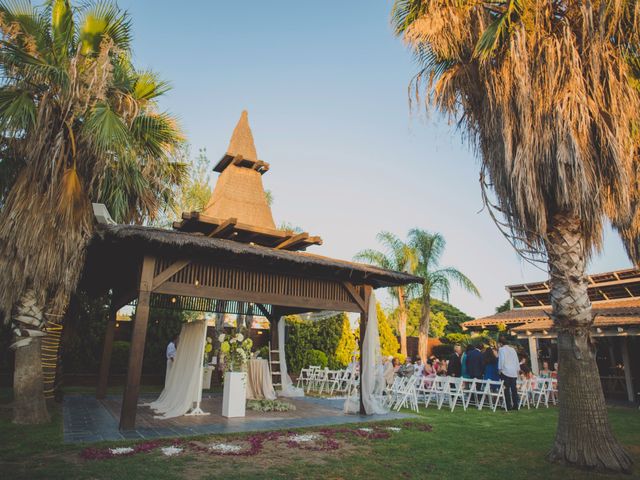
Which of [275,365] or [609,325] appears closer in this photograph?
[609,325]

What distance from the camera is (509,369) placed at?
10.5 metres

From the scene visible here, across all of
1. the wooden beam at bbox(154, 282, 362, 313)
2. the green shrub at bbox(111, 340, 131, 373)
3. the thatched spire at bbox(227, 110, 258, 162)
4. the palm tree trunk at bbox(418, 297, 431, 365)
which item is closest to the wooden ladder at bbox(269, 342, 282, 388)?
the wooden beam at bbox(154, 282, 362, 313)

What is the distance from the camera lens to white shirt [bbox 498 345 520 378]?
10.4m

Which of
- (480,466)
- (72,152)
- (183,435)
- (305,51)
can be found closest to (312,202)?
(305,51)

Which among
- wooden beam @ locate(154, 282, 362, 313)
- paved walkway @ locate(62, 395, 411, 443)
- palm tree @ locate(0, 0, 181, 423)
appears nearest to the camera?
paved walkway @ locate(62, 395, 411, 443)

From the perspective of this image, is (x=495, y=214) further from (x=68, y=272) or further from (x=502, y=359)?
→ (x=68, y=272)

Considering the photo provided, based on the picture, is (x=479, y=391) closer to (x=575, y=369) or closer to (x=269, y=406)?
(x=269, y=406)

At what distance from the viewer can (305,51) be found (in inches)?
406

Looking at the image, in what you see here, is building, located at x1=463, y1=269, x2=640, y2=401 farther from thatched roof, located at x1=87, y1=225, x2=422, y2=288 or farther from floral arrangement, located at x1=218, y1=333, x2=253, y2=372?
floral arrangement, located at x1=218, y1=333, x2=253, y2=372

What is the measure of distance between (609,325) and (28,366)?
1547 cm

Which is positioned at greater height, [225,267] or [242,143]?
[242,143]

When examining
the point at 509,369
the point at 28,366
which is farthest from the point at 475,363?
the point at 28,366

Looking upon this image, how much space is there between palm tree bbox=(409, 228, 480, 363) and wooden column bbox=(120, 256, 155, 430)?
51.9 feet

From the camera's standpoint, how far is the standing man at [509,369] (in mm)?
10422
